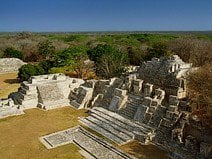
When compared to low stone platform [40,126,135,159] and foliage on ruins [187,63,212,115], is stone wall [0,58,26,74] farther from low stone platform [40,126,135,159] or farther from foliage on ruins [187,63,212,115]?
foliage on ruins [187,63,212,115]

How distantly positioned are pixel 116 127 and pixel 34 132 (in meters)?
4.97

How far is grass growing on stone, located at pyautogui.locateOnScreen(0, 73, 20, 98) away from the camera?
1064 inches

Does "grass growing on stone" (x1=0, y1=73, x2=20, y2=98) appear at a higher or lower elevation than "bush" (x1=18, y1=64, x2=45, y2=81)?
lower

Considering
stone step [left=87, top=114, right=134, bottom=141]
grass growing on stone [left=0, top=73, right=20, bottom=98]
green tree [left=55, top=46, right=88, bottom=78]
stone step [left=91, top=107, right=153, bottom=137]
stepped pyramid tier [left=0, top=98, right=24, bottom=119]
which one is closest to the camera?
stone step [left=87, top=114, right=134, bottom=141]

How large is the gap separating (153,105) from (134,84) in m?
2.88

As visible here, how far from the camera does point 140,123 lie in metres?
17.0

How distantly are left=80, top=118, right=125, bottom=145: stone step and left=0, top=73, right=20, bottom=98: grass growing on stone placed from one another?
33.8 feet

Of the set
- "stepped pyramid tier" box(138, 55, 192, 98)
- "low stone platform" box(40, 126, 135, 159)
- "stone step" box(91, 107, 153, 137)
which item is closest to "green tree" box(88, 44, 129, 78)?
"stepped pyramid tier" box(138, 55, 192, 98)

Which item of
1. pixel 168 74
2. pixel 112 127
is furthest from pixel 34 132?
pixel 168 74

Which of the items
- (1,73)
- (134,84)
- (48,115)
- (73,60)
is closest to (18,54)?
(1,73)

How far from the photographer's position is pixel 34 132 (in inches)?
680

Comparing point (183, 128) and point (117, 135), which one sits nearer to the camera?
point (183, 128)

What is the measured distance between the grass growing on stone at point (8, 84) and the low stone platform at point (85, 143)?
36.2 feet

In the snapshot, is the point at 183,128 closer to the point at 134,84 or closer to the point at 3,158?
the point at 134,84
